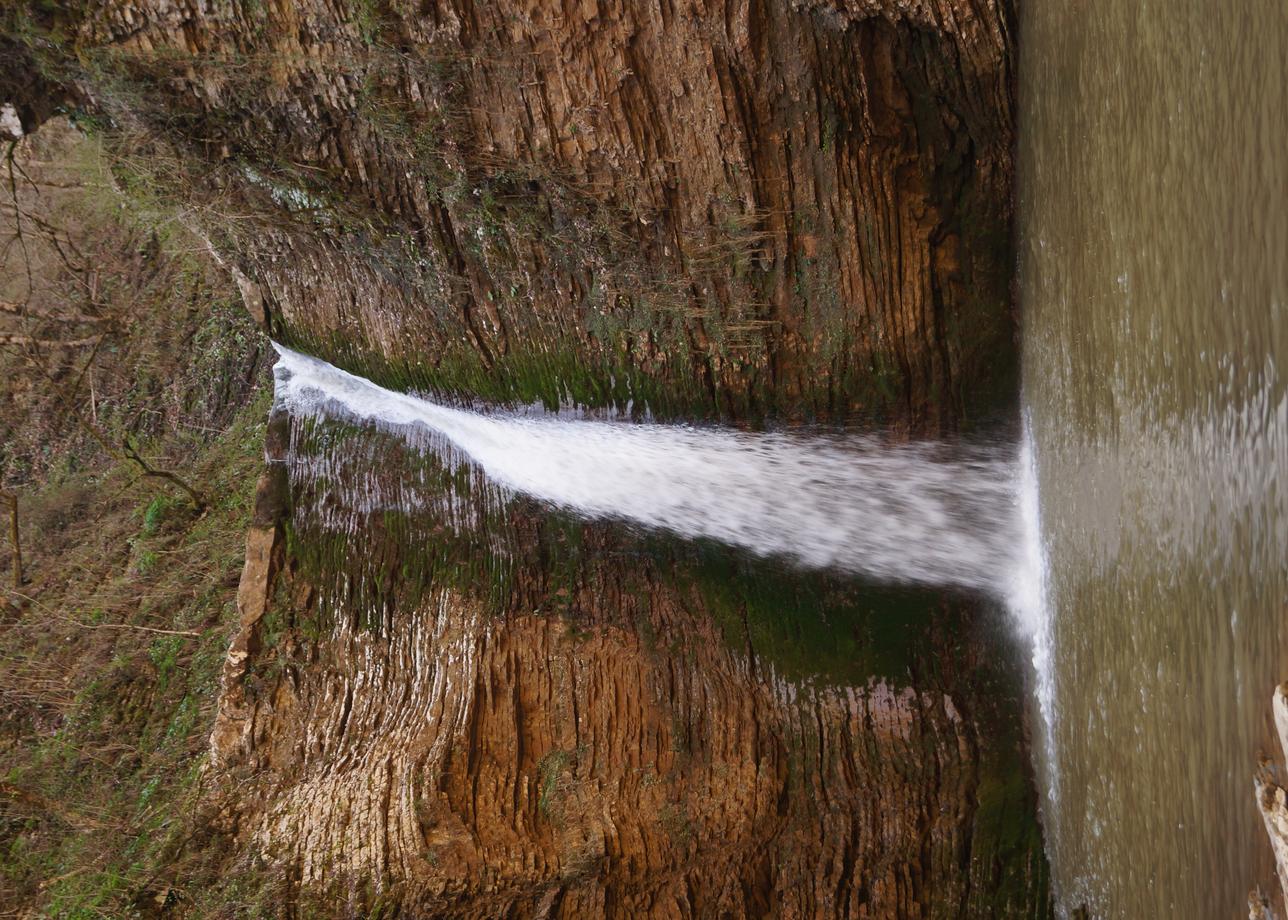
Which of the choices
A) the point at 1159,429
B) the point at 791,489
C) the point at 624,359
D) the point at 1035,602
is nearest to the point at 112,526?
the point at 624,359

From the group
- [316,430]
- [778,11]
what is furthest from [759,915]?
[316,430]

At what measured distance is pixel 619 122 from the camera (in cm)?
429

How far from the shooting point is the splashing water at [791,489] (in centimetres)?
473

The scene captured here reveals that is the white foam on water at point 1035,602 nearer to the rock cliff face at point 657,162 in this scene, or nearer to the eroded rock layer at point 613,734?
the eroded rock layer at point 613,734

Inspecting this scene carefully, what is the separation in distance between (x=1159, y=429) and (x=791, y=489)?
239 centimetres

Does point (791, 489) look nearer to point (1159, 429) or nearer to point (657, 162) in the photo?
point (657, 162)

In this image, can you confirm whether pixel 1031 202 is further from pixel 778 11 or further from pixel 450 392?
pixel 450 392

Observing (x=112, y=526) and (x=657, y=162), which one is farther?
(x=112, y=526)

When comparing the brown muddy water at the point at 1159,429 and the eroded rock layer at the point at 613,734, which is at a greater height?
the brown muddy water at the point at 1159,429

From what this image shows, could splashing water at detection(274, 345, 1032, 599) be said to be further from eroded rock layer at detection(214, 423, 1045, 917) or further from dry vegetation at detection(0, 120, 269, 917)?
dry vegetation at detection(0, 120, 269, 917)

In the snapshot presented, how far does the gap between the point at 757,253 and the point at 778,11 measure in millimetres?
984

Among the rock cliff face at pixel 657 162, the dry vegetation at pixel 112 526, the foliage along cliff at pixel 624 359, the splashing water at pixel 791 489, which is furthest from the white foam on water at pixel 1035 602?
the dry vegetation at pixel 112 526

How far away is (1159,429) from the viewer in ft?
9.05

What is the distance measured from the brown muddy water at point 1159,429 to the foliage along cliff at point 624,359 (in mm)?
473
